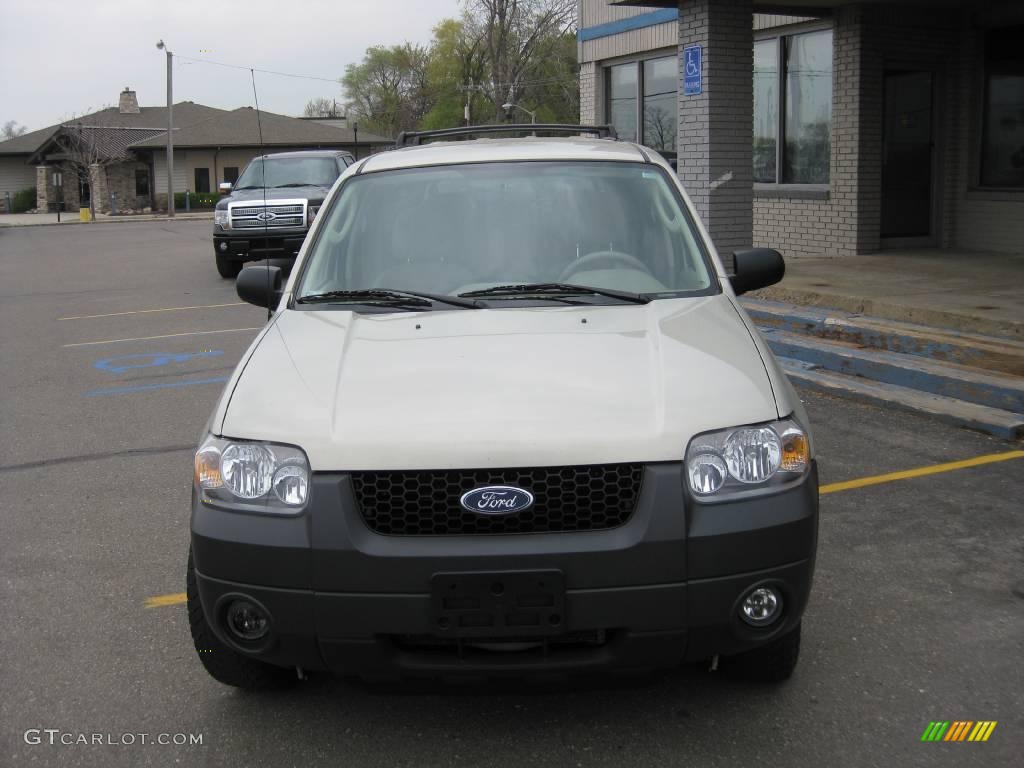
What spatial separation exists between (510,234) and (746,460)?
170 cm

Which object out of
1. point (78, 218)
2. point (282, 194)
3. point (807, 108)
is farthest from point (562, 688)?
point (78, 218)

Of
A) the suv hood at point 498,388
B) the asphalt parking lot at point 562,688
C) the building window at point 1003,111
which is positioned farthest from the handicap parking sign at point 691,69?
the suv hood at point 498,388

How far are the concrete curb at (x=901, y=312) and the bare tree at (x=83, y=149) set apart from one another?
53389mm

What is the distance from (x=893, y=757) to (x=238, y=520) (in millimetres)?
2025

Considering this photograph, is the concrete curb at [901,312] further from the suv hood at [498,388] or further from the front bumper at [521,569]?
the front bumper at [521,569]

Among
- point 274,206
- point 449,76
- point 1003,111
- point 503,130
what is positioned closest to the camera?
point 503,130

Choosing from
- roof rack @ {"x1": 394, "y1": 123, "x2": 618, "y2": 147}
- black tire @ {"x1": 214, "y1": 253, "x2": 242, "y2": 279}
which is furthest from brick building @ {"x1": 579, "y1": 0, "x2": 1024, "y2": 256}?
black tire @ {"x1": 214, "y1": 253, "x2": 242, "y2": 279}

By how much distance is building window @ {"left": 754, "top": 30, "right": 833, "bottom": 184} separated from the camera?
14938mm

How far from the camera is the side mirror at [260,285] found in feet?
15.5

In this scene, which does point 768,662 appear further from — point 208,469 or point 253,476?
point 208,469

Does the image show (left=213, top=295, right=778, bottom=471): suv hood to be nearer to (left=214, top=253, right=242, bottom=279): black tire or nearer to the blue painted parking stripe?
the blue painted parking stripe

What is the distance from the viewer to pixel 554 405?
10.4 ft

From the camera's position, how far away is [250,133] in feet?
204

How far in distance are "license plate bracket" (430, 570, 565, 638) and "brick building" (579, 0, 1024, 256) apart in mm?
10719
